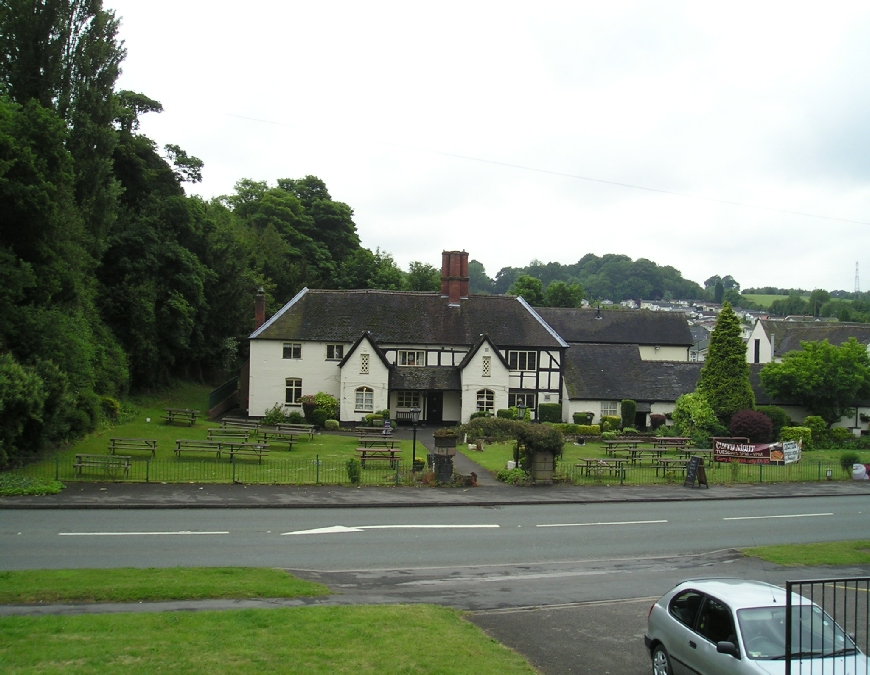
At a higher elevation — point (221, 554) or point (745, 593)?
point (745, 593)

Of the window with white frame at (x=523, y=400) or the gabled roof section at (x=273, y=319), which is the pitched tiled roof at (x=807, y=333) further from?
the gabled roof section at (x=273, y=319)

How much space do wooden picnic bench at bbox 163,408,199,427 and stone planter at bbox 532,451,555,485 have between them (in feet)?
67.7

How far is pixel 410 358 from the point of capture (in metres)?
48.9

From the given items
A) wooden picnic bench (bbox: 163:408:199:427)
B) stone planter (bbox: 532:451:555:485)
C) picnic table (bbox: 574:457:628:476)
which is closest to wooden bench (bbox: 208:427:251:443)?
wooden picnic bench (bbox: 163:408:199:427)

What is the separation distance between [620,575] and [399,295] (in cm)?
3670

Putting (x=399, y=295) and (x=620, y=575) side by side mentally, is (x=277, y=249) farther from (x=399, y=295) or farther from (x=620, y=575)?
(x=620, y=575)

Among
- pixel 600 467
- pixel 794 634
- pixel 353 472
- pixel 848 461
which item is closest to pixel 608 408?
pixel 848 461

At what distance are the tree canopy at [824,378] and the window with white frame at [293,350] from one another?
96.9ft

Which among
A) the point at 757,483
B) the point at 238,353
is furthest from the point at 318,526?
the point at 238,353

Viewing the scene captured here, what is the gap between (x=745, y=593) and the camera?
9.71 meters

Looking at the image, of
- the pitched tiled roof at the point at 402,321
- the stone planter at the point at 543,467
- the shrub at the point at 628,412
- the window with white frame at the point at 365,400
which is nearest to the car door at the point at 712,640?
the stone planter at the point at 543,467

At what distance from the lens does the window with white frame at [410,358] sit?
48781 millimetres

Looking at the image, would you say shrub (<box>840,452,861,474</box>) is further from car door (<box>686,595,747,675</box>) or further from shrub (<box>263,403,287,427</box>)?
shrub (<box>263,403,287,427</box>)

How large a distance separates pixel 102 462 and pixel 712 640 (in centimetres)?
2218
